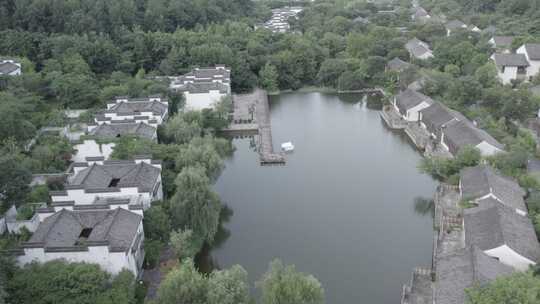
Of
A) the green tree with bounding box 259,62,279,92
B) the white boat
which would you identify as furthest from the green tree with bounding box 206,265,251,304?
the green tree with bounding box 259,62,279,92

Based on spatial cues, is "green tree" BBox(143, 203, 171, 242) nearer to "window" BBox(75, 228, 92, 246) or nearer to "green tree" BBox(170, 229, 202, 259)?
"green tree" BBox(170, 229, 202, 259)

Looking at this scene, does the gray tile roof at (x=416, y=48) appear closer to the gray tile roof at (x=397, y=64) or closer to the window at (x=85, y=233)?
the gray tile roof at (x=397, y=64)

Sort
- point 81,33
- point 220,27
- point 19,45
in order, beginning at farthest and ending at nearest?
point 220,27 < point 81,33 < point 19,45

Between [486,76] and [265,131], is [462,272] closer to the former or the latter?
[265,131]

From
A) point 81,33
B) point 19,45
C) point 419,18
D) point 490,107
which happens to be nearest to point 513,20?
point 419,18

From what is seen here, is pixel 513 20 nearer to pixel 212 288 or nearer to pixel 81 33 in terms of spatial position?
pixel 81 33

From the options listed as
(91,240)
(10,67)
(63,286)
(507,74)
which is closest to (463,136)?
(507,74)

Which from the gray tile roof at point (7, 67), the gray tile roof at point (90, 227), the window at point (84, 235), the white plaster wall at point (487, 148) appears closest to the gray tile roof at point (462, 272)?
the white plaster wall at point (487, 148)
